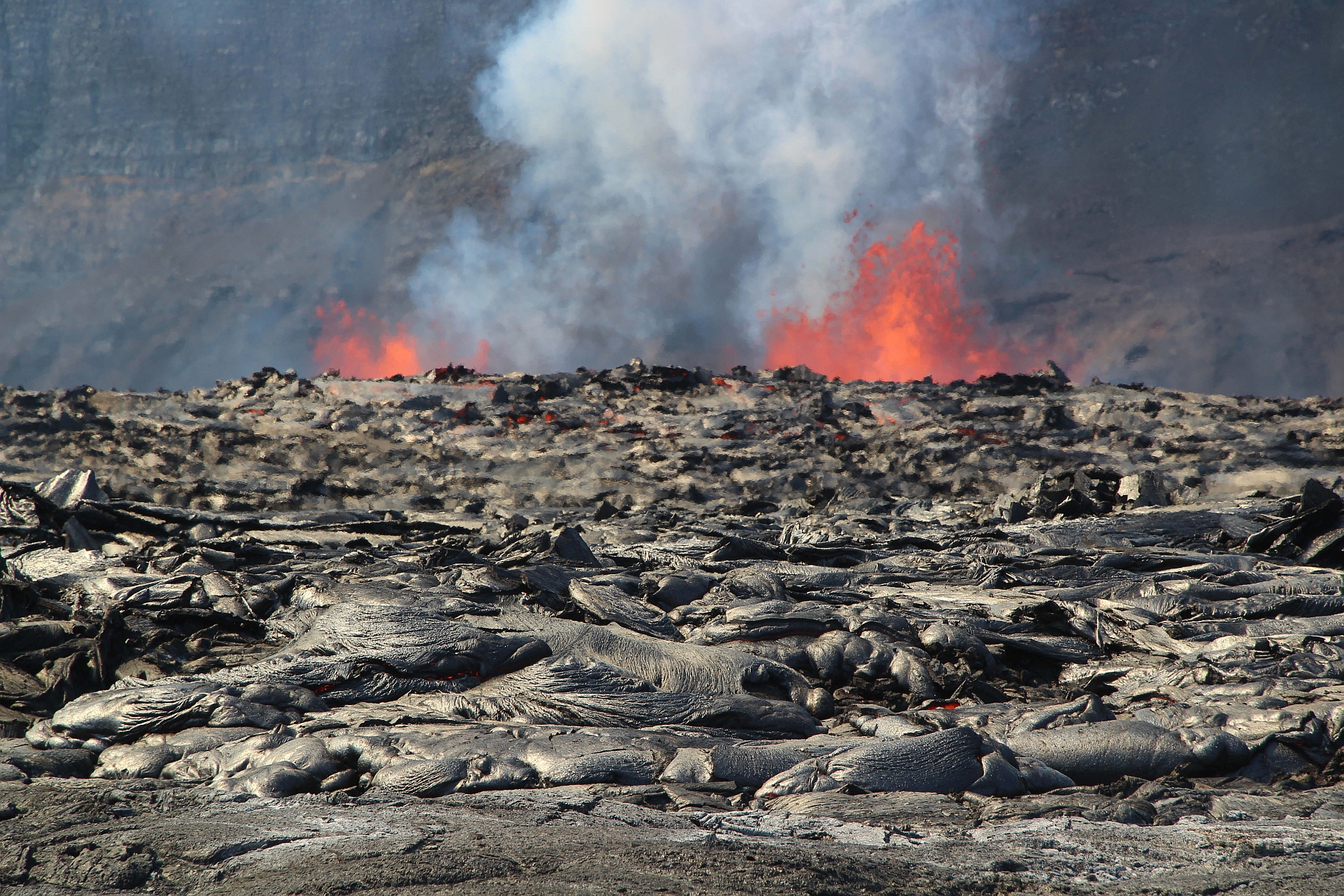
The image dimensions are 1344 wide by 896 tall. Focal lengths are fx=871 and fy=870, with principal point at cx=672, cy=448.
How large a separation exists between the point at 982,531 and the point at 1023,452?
16.3 feet

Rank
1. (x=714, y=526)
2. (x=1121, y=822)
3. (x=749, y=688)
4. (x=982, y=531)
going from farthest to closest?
(x=714, y=526) < (x=982, y=531) < (x=749, y=688) < (x=1121, y=822)

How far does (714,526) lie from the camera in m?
8.20

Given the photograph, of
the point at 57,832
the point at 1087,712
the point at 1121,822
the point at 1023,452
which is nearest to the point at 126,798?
the point at 57,832

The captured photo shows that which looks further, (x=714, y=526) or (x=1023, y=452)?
(x=1023, y=452)

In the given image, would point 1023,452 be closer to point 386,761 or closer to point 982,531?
point 982,531

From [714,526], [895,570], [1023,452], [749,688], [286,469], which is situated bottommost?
[749,688]

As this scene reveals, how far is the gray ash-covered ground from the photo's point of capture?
221 cm

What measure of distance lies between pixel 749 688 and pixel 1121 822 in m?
1.57

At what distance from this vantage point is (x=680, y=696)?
3518mm

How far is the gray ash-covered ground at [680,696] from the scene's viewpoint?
2.21m

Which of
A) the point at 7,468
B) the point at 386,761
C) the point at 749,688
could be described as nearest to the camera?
the point at 386,761

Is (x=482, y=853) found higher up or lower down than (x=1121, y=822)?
lower down

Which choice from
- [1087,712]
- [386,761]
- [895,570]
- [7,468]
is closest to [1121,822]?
[1087,712]

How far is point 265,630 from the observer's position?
442 centimetres
